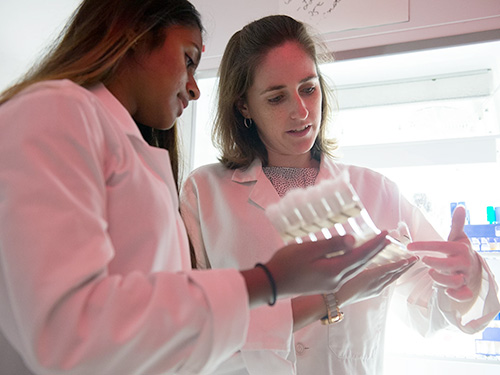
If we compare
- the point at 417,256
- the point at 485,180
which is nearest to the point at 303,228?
the point at 417,256

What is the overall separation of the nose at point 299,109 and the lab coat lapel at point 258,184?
0.19 m

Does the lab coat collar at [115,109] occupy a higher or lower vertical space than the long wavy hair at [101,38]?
lower

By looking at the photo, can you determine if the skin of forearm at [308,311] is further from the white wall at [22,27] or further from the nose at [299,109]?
the white wall at [22,27]

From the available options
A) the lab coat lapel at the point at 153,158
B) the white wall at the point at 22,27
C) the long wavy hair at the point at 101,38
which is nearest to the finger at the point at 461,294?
the lab coat lapel at the point at 153,158

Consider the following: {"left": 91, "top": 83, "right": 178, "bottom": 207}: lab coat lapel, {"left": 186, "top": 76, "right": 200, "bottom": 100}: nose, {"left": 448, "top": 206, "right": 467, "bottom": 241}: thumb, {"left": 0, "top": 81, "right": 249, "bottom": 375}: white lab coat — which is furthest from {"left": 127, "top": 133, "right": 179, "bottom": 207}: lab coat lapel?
{"left": 448, "top": 206, "right": 467, "bottom": 241}: thumb

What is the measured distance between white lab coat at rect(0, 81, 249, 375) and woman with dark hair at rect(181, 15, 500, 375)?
17.4 inches

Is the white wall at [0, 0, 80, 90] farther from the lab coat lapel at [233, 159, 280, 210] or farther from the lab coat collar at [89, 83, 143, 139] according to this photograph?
the lab coat collar at [89, 83, 143, 139]

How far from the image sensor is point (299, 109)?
1074 mm

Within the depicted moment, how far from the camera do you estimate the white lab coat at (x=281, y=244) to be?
3.37 feet

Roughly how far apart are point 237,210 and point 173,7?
1.70 feet

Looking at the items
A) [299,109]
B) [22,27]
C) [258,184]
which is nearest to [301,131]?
[299,109]

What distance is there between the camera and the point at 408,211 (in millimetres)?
1185

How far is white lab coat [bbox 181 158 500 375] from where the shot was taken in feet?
3.37

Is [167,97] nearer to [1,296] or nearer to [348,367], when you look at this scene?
[1,296]
